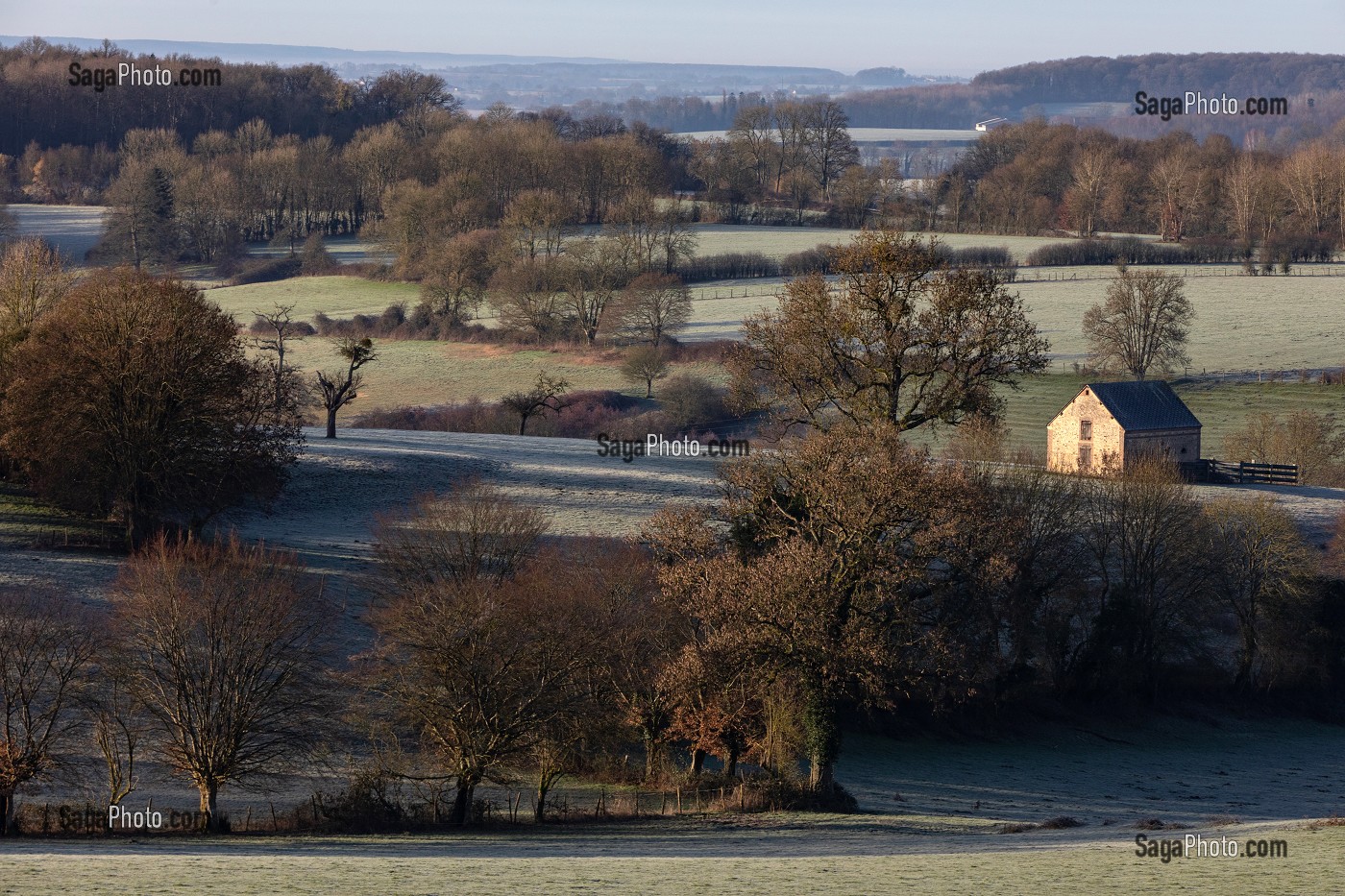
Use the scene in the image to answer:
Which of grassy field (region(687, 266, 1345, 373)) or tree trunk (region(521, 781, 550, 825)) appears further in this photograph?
grassy field (region(687, 266, 1345, 373))

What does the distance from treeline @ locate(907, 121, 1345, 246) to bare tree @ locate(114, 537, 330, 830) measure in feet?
337

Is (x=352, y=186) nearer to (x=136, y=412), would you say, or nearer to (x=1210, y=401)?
(x=1210, y=401)

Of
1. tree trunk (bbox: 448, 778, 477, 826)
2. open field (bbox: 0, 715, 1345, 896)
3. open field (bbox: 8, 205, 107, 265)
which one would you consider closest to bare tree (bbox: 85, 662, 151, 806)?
open field (bbox: 0, 715, 1345, 896)

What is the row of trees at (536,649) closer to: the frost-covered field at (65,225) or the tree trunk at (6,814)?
the tree trunk at (6,814)

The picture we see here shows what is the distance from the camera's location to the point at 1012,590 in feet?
133

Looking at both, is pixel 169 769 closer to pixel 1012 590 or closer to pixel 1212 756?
pixel 1012 590

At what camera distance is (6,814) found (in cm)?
2444

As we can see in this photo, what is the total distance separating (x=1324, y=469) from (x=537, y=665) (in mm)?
46251

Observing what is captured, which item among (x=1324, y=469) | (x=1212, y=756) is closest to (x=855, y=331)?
(x=1212, y=756)

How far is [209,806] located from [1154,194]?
122 metres

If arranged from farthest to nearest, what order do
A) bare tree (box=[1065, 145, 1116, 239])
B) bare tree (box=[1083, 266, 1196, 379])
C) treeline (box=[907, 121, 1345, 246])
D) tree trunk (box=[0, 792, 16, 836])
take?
bare tree (box=[1065, 145, 1116, 239]), treeline (box=[907, 121, 1345, 246]), bare tree (box=[1083, 266, 1196, 379]), tree trunk (box=[0, 792, 16, 836])

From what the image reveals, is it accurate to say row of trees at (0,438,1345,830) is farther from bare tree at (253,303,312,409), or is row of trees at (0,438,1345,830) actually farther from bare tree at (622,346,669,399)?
bare tree at (622,346,669,399)

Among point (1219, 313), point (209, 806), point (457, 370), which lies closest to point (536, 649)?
point (209, 806)

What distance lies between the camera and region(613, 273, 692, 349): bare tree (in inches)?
3472
